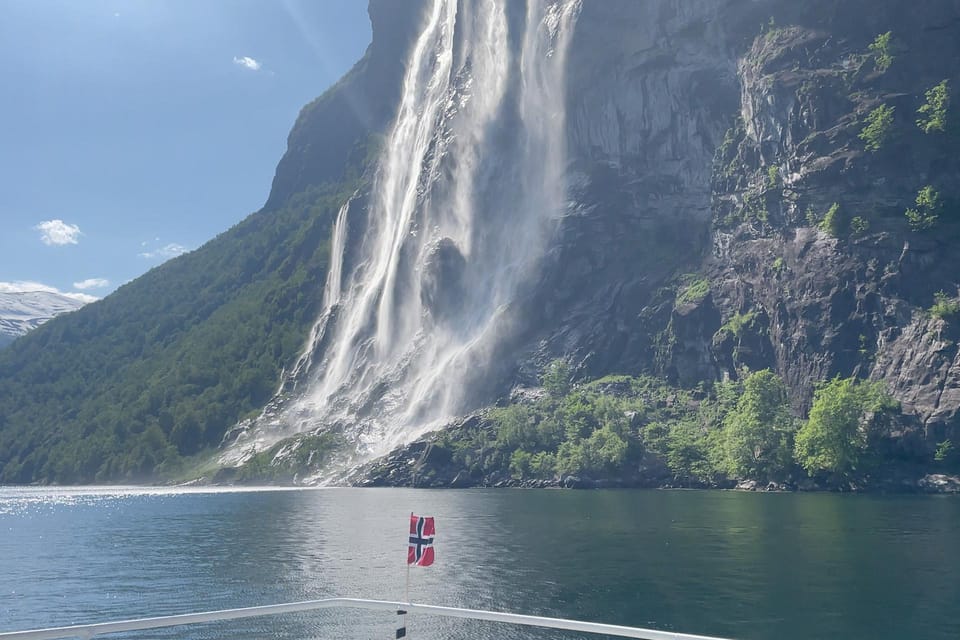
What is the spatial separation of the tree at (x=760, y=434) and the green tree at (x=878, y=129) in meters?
32.0

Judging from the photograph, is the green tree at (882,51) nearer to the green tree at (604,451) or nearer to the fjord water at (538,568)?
the green tree at (604,451)

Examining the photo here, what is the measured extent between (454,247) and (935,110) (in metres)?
79.0

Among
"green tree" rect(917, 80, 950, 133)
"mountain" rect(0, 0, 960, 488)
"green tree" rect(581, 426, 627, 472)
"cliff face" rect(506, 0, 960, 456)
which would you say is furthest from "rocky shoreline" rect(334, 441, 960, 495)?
"green tree" rect(917, 80, 950, 133)

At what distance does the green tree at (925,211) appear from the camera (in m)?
95.6

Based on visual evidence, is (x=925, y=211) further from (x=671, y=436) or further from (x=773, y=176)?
(x=671, y=436)

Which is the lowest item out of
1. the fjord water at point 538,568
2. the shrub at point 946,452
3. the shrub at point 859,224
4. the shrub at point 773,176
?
the fjord water at point 538,568

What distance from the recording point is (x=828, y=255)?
103000mm

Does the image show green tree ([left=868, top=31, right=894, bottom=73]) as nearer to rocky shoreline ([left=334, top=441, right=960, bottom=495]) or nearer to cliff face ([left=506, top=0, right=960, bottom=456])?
cliff face ([left=506, top=0, right=960, bottom=456])

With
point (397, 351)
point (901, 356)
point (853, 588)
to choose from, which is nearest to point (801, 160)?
point (901, 356)

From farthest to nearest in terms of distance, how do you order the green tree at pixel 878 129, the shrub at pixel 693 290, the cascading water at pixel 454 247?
the cascading water at pixel 454 247 → the shrub at pixel 693 290 → the green tree at pixel 878 129

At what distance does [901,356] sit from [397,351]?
86372 millimetres

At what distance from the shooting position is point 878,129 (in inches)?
4023

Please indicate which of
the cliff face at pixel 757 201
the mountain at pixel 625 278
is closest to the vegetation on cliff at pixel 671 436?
the mountain at pixel 625 278

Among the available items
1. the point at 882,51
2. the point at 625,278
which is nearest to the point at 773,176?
the point at 882,51
